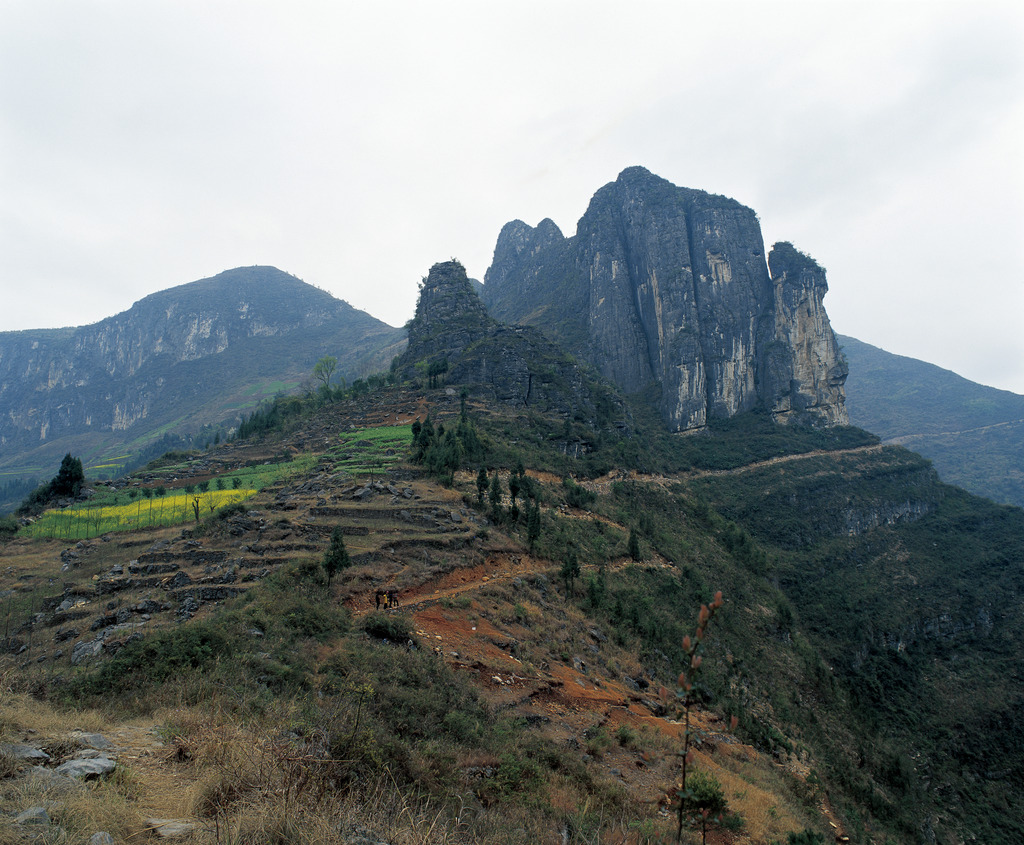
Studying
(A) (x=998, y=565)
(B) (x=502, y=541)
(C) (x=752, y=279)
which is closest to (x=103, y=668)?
(B) (x=502, y=541)

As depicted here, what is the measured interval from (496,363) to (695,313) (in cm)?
5016

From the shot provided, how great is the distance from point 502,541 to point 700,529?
99.7 ft

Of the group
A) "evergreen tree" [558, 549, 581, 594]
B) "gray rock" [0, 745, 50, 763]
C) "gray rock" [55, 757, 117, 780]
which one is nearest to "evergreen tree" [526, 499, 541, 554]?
"evergreen tree" [558, 549, 581, 594]

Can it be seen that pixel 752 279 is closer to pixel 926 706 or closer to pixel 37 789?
pixel 926 706

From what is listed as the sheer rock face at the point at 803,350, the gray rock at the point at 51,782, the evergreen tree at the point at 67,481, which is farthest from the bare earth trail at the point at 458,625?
the sheer rock face at the point at 803,350

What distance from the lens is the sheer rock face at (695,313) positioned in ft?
287

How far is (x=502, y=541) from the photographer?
2480 cm

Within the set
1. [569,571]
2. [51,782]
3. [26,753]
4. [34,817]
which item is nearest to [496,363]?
[569,571]

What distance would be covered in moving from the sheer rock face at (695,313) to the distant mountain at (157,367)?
64858 millimetres

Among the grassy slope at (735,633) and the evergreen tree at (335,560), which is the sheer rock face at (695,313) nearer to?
the grassy slope at (735,633)

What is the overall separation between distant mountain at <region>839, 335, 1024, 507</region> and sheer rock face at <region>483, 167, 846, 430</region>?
147 ft

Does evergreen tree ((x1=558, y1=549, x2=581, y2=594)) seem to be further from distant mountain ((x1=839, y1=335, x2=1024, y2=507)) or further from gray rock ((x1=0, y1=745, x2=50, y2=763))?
distant mountain ((x1=839, y1=335, x2=1024, y2=507))

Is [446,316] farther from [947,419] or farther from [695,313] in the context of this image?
[947,419]

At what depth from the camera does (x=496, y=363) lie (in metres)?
61.7
